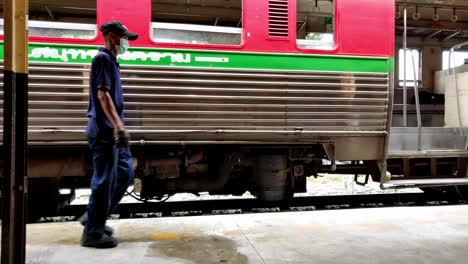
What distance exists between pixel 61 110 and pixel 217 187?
5.89 ft

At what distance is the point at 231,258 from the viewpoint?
329cm

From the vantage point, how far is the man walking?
3271mm

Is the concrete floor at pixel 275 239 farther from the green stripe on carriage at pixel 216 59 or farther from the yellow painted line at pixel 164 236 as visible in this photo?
the green stripe on carriage at pixel 216 59

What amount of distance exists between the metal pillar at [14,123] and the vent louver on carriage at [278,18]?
8.15 feet

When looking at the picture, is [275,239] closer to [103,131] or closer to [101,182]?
[101,182]

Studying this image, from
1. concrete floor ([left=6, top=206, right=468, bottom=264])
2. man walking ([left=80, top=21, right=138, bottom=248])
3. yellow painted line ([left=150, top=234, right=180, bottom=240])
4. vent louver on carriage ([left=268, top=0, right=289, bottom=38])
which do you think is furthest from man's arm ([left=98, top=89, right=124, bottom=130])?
vent louver on carriage ([left=268, top=0, right=289, bottom=38])

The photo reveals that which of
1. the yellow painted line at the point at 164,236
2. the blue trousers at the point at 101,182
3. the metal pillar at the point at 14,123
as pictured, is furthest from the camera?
the yellow painted line at the point at 164,236

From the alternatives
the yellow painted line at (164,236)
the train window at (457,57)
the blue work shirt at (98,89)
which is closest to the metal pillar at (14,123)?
the blue work shirt at (98,89)

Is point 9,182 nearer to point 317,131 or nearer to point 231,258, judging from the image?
point 231,258

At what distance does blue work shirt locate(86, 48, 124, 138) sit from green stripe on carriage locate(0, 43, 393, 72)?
2.25 ft

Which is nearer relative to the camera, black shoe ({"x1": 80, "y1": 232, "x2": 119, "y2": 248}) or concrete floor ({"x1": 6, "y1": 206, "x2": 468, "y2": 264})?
concrete floor ({"x1": 6, "y1": 206, "x2": 468, "y2": 264})

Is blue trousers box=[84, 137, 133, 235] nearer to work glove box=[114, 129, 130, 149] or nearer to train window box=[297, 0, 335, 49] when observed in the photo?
work glove box=[114, 129, 130, 149]

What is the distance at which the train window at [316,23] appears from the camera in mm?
4594

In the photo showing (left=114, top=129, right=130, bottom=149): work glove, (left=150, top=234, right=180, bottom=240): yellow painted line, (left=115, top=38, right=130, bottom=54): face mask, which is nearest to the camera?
(left=114, top=129, right=130, bottom=149): work glove
